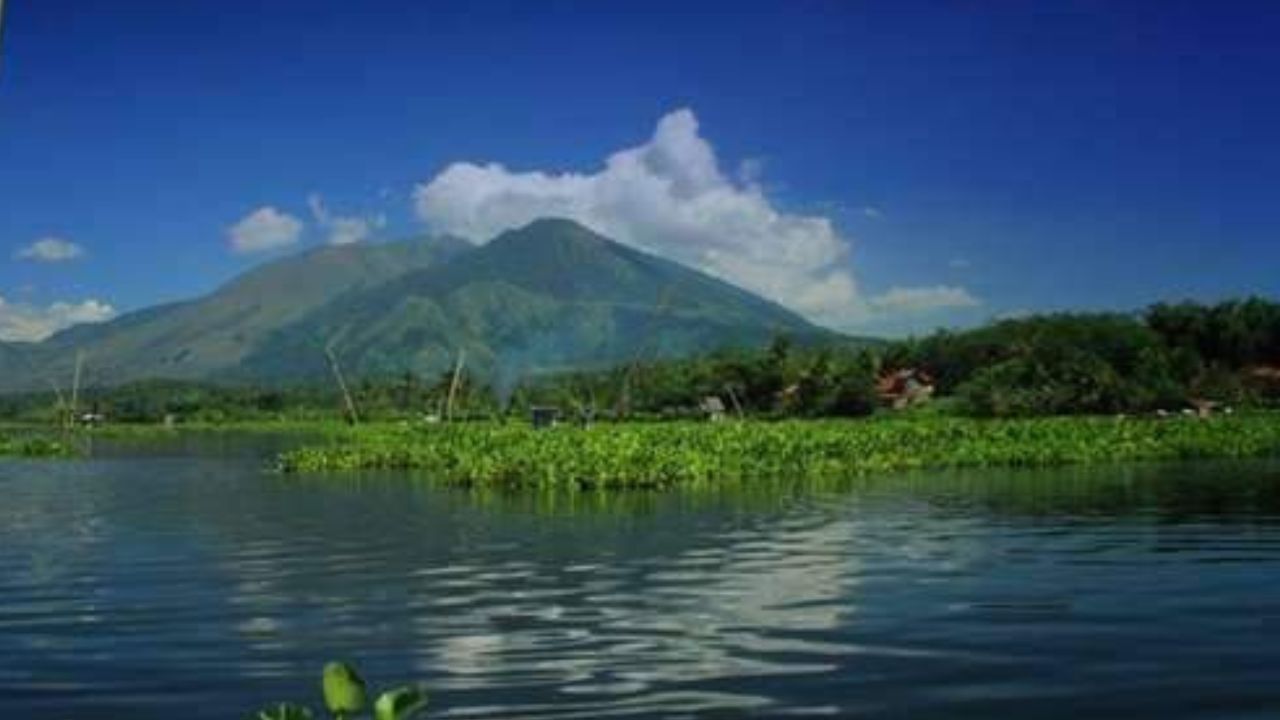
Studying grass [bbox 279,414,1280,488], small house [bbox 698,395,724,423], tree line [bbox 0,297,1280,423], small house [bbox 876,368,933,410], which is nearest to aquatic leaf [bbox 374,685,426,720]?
grass [bbox 279,414,1280,488]

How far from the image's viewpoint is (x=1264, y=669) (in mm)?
12477

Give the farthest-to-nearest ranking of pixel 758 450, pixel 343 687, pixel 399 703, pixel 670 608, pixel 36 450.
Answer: pixel 36 450 → pixel 758 450 → pixel 670 608 → pixel 343 687 → pixel 399 703

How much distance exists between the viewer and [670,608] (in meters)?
16.5

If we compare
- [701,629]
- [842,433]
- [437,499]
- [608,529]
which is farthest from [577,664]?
[842,433]

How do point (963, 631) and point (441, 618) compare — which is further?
point (441, 618)

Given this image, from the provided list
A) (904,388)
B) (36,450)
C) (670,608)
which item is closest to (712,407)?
(904,388)

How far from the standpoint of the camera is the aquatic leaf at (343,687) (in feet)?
15.4

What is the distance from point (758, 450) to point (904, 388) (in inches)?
2522

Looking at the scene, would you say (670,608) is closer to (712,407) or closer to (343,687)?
(343,687)

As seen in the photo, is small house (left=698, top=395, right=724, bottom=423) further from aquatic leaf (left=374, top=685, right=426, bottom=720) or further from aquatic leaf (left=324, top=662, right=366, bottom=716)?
aquatic leaf (left=374, top=685, right=426, bottom=720)

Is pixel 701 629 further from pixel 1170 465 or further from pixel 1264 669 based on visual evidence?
pixel 1170 465

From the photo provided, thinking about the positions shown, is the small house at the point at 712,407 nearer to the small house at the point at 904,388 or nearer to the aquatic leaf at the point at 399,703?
the small house at the point at 904,388

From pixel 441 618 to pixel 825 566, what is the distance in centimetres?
593

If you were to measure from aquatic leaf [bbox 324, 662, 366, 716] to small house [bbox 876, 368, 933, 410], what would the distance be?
95.3m
